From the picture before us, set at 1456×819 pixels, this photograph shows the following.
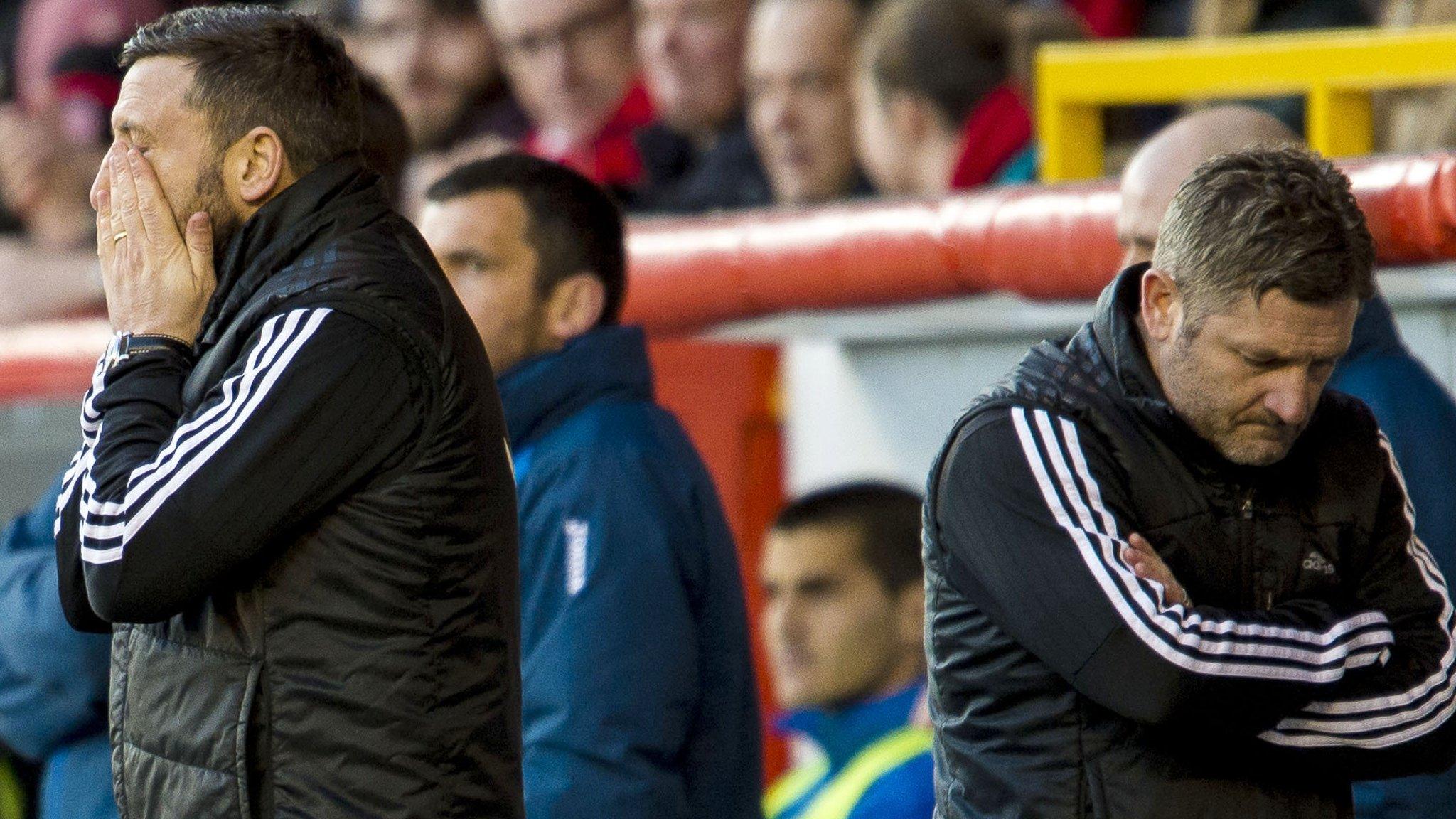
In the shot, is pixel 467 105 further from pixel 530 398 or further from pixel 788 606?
pixel 530 398

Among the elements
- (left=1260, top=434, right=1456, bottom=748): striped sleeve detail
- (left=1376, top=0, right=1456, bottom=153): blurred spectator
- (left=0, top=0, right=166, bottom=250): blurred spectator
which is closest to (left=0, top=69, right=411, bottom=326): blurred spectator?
(left=0, top=0, right=166, bottom=250): blurred spectator

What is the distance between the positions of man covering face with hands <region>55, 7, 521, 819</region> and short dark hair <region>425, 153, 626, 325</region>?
1015 millimetres

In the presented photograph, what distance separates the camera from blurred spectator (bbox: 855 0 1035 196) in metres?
5.25

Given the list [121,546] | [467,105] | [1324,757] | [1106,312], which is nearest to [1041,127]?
[1106,312]

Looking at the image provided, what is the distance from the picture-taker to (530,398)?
3.38 meters

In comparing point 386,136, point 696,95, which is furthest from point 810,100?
point 386,136

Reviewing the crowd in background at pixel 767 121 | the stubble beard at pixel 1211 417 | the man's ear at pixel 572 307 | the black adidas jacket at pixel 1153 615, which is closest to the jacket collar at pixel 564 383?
the man's ear at pixel 572 307

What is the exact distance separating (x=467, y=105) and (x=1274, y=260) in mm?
5118

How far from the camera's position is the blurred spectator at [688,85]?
6605 mm

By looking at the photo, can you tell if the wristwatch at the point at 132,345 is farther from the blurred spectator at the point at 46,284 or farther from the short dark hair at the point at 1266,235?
the blurred spectator at the point at 46,284

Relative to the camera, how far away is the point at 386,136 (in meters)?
3.97

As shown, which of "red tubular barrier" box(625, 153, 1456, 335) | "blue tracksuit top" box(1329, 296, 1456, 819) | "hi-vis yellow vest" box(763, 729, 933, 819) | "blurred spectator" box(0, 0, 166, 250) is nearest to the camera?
"blue tracksuit top" box(1329, 296, 1456, 819)

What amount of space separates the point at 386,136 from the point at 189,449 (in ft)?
5.67

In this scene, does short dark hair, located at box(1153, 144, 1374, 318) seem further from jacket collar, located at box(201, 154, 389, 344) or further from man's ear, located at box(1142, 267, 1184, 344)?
jacket collar, located at box(201, 154, 389, 344)
